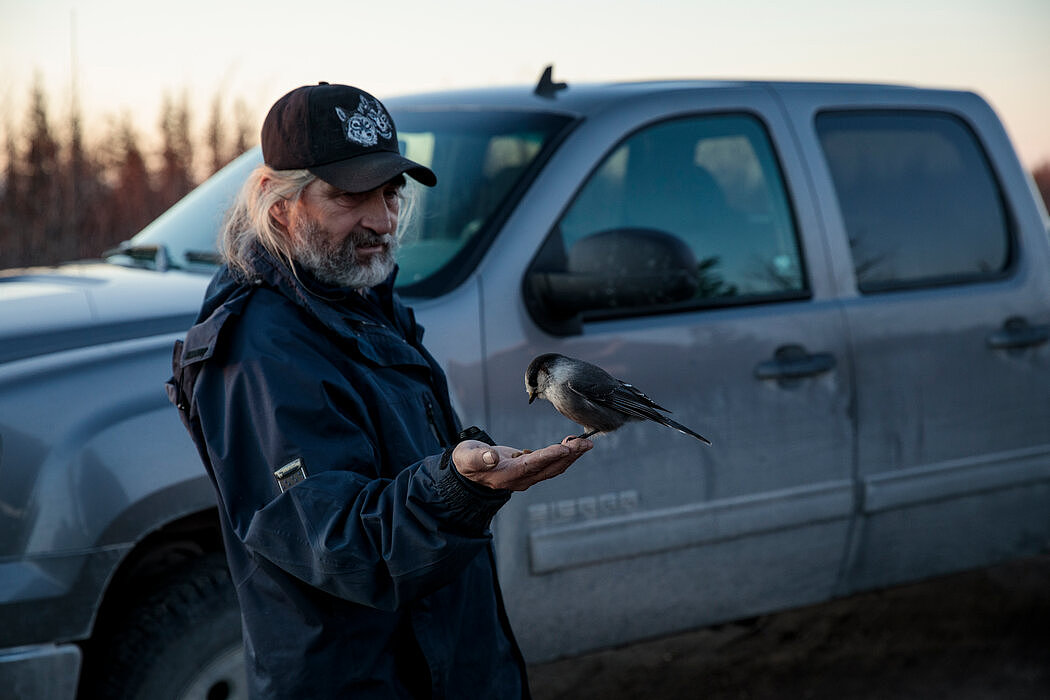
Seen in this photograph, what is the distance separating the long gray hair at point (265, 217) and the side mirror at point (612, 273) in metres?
1.29

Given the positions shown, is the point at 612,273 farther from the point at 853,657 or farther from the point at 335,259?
the point at 853,657

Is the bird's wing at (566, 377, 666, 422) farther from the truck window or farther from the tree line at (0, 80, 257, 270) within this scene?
the tree line at (0, 80, 257, 270)

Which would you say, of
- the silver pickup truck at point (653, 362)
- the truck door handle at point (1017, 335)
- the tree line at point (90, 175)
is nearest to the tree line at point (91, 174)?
the tree line at point (90, 175)

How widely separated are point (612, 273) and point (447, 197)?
728mm

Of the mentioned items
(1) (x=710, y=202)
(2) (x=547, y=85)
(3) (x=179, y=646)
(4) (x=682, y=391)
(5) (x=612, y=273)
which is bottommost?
(3) (x=179, y=646)

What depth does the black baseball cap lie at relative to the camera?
197 centimetres

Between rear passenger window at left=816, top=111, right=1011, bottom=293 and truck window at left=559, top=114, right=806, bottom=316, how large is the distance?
0.32m

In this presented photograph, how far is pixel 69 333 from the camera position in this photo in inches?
117

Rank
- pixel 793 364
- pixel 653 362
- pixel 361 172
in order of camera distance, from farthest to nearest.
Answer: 1. pixel 793 364
2. pixel 653 362
3. pixel 361 172

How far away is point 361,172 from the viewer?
6.48 ft

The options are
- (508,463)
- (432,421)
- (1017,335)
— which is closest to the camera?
(508,463)

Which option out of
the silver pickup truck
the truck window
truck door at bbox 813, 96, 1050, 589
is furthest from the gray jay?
truck door at bbox 813, 96, 1050, 589

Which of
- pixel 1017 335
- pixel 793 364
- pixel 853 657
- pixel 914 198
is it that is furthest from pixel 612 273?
pixel 853 657

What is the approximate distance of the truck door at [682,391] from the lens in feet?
10.8
